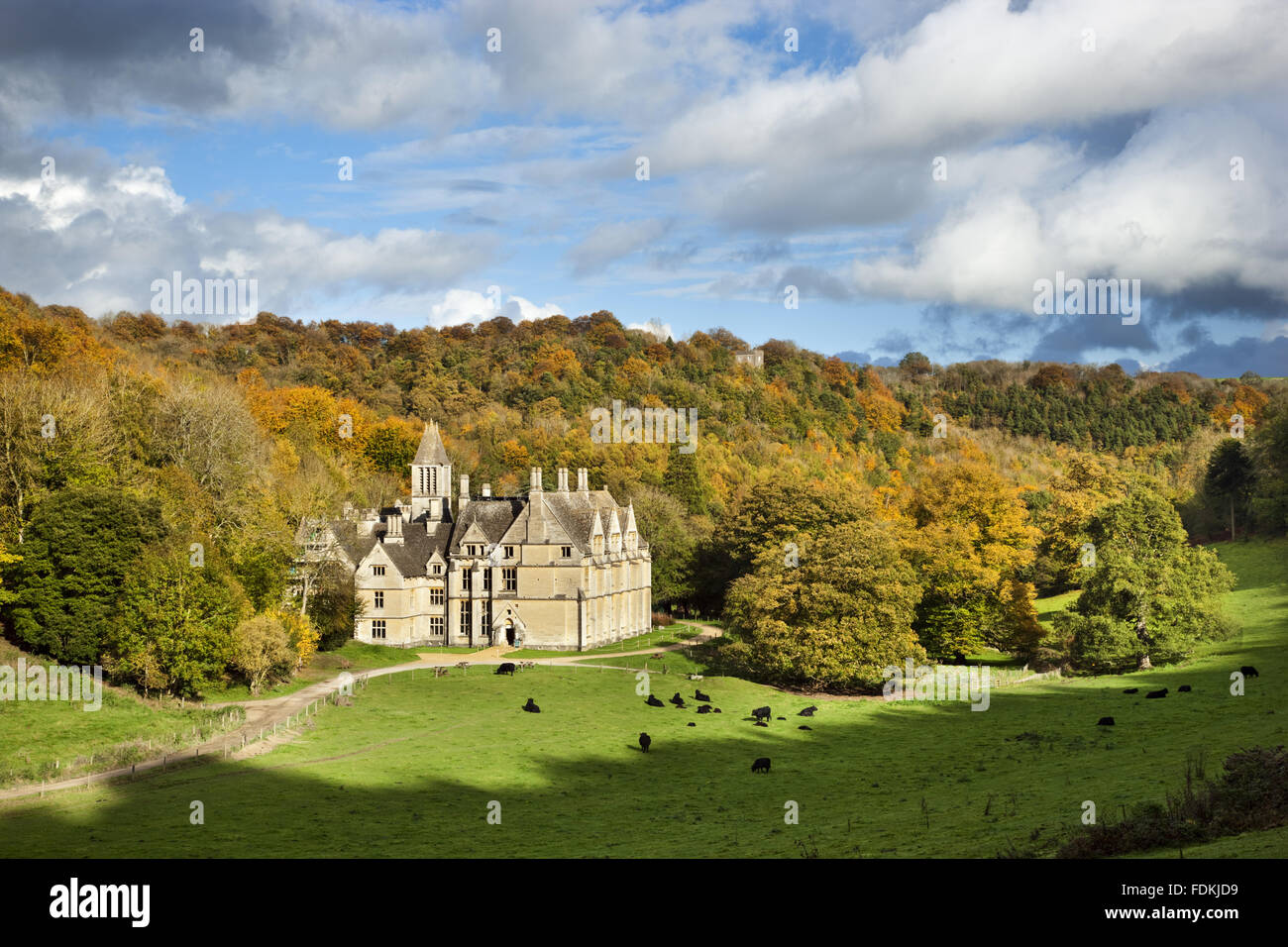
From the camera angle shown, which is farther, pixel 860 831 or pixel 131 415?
pixel 131 415

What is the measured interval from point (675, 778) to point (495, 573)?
41.4 metres

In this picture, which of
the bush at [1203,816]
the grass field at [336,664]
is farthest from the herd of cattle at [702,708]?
the bush at [1203,816]

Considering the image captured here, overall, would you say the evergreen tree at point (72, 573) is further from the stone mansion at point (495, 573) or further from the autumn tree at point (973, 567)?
the autumn tree at point (973, 567)

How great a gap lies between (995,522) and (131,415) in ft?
199

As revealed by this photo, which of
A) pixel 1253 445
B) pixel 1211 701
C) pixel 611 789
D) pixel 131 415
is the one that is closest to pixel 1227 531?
pixel 1253 445

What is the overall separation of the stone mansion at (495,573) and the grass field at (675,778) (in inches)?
674

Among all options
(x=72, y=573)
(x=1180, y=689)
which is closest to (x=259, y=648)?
(x=72, y=573)

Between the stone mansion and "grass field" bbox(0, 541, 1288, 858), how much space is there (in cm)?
1711

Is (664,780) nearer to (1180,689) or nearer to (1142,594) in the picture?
(1180,689)

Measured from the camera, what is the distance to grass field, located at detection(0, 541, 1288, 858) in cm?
3092

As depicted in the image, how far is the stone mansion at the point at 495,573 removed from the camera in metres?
80.8

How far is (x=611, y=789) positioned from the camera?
40.5 meters

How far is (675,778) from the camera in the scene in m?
42.8
